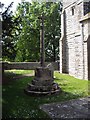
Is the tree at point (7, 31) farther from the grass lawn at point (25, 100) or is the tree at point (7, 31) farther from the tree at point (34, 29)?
the tree at point (34, 29)

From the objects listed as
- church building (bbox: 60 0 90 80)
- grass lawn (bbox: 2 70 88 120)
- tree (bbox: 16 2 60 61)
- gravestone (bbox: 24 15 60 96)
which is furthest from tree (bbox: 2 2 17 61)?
tree (bbox: 16 2 60 61)

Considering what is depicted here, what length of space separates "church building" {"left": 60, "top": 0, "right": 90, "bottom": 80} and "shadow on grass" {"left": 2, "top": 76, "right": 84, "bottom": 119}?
5.79 metres

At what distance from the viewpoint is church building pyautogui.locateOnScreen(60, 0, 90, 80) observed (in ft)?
55.8

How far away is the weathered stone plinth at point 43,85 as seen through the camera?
11.6 m

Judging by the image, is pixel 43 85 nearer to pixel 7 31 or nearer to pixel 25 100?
pixel 25 100

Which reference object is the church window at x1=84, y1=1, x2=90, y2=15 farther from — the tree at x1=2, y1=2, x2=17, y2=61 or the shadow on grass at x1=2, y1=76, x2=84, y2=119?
the shadow on grass at x1=2, y1=76, x2=84, y2=119

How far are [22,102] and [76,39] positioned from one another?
1074cm

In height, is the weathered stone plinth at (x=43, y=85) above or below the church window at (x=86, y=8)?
below

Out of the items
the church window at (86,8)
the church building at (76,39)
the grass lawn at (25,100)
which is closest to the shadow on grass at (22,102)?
the grass lawn at (25,100)

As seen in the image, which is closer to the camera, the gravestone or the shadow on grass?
the shadow on grass

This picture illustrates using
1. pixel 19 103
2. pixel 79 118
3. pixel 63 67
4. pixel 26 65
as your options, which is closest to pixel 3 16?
pixel 19 103

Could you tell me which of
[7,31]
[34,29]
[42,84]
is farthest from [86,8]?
[34,29]

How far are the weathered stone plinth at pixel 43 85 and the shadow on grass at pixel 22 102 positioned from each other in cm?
35

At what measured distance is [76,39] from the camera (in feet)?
62.9
